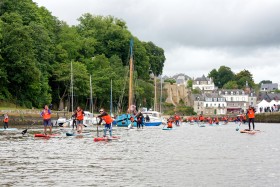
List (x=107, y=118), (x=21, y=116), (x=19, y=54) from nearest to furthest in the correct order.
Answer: (x=107, y=118), (x=21, y=116), (x=19, y=54)

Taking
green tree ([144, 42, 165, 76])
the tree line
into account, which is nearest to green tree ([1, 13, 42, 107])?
the tree line

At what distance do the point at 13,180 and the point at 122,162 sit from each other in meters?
5.71

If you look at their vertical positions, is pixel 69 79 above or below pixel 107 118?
above

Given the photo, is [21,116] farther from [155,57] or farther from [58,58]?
[155,57]

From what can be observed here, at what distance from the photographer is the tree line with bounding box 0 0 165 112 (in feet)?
258

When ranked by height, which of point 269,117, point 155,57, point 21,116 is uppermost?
point 155,57

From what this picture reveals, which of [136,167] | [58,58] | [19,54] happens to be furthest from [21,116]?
[136,167]

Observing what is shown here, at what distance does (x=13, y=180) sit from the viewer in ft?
51.8

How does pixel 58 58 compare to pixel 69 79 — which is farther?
pixel 58 58

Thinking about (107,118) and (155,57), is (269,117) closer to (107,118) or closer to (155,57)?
(155,57)

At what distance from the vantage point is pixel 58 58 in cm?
10225

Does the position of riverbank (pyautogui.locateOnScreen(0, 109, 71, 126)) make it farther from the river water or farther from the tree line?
the river water

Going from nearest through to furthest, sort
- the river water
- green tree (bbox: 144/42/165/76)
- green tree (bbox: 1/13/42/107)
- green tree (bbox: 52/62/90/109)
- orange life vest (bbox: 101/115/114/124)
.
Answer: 1. the river water
2. orange life vest (bbox: 101/115/114/124)
3. green tree (bbox: 1/13/42/107)
4. green tree (bbox: 52/62/90/109)
5. green tree (bbox: 144/42/165/76)

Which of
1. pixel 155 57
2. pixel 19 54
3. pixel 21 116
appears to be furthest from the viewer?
pixel 155 57
